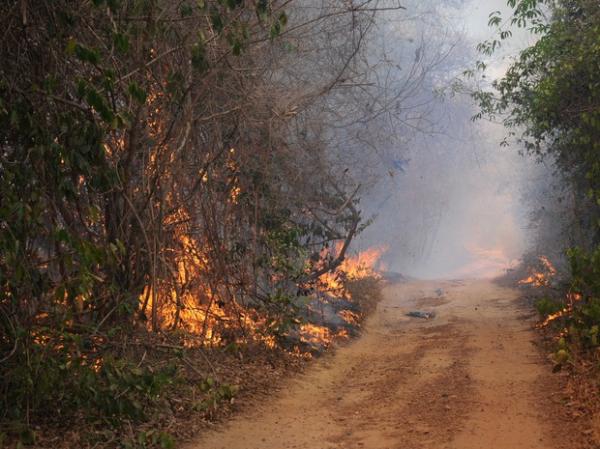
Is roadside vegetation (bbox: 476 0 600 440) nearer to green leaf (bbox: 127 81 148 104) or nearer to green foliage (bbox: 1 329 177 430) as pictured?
green foliage (bbox: 1 329 177 430)

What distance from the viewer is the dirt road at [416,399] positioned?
680cm

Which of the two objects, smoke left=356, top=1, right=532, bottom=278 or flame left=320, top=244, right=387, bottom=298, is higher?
smoke left=356, top=1, right=532, bottom=278

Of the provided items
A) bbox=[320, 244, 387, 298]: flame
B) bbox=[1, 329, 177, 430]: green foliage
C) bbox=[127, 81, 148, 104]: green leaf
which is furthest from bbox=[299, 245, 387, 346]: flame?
bbox=[127, 81, 148, 104]: green leaf

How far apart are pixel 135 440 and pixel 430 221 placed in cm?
3721

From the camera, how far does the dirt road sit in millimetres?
6801

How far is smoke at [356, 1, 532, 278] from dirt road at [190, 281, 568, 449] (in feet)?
12.9

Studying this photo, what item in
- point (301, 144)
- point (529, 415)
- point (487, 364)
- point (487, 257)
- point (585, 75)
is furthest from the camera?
point (487, 257)

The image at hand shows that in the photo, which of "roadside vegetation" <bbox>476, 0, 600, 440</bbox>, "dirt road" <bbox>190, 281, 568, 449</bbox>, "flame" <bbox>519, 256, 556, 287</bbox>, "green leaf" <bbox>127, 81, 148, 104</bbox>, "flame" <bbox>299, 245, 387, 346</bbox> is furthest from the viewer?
"flame" <bbox>519, 256, 556, 287</bbox>

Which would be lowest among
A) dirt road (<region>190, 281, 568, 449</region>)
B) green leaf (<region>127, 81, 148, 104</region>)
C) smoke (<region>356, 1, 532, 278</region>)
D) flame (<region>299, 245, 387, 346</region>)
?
dirt road (<region>190, 281, 568, 449</region>)

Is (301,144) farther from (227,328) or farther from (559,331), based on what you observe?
(559,331)

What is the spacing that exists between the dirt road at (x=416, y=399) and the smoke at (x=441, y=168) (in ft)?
12.9

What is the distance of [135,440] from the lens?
6.19m

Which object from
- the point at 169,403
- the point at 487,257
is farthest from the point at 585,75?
the point at 487,257

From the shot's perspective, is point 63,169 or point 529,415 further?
point 529,415
